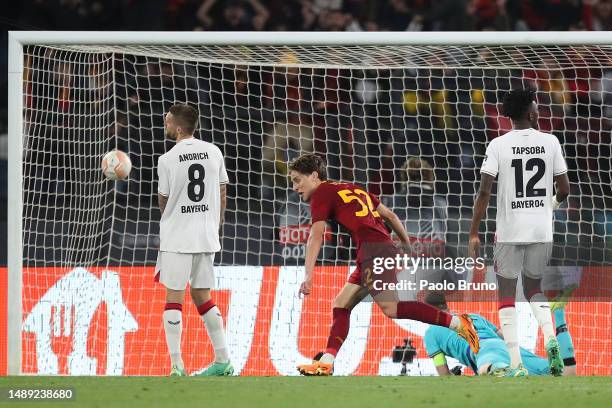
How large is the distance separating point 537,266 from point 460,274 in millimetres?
1195

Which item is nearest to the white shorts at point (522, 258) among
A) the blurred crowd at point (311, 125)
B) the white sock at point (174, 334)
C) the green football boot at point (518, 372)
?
the green football boot at point (518, 372)

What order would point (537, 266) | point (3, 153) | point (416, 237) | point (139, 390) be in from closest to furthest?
point (139, 390)
point (537, 266)
point (416, 237)
point (3, 153)

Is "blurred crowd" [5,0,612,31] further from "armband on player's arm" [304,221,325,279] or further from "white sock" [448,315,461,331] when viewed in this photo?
"white sock" [448,315,461,331]

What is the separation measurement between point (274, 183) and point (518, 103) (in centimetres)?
384

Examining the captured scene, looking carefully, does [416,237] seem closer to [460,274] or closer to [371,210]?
[460,274]

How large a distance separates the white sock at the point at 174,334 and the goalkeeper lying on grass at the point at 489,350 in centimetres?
160

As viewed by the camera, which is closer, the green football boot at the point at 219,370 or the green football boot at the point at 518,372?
the green football boot at the point at 518,372

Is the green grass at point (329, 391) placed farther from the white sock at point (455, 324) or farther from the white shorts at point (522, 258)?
the white shorts at point (522, 258)

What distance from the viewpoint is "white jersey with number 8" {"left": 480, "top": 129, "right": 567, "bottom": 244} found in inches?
299

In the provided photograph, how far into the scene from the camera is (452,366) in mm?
8906

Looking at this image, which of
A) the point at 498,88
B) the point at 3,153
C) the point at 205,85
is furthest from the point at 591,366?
the point at 3,153

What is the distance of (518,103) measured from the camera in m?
7.56

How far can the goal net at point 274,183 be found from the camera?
9.05m

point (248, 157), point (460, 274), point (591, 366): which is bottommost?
point (591, 366)
